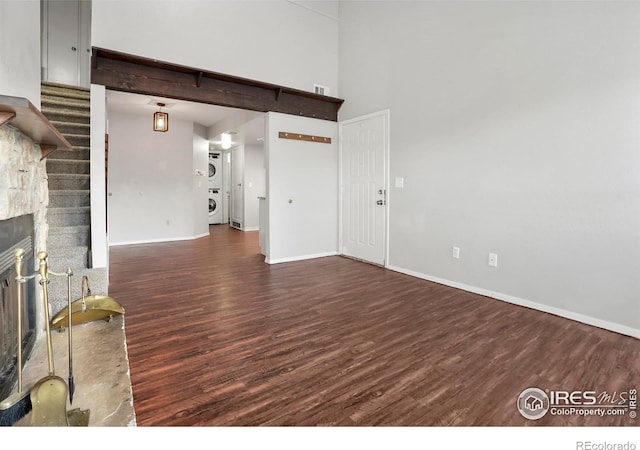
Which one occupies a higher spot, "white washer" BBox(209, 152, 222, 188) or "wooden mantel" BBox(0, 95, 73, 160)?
"white washer" BBox(209, 152, 222, 188)

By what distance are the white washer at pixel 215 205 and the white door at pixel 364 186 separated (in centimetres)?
573

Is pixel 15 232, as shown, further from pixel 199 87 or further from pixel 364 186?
pixel 364 186

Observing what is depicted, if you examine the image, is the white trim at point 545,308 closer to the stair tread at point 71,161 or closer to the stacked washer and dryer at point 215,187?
the stair tread at point 71,161

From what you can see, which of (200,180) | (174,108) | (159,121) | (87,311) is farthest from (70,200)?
(200,180)

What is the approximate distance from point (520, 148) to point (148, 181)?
6.06 m

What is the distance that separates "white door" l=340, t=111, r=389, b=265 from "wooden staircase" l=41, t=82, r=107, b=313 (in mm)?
3151

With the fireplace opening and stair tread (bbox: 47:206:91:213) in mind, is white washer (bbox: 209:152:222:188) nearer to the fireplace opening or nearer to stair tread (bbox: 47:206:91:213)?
stair tread (bbox: 47:206:91:213)

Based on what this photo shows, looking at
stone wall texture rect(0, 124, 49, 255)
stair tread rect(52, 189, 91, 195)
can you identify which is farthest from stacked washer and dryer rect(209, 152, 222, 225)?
stone wall texture rect(0, 124, 49, 255)

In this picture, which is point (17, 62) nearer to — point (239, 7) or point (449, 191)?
point (239, 7)

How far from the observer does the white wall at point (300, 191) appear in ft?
15.1

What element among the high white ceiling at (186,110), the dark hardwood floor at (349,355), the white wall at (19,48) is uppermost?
the high white ceiling at (186,110)

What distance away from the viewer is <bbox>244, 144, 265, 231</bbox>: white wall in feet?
26.9

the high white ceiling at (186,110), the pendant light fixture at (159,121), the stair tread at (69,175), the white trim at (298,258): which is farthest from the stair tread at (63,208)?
the pendant light fixture at (159,121)
